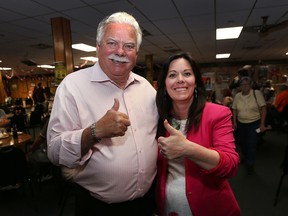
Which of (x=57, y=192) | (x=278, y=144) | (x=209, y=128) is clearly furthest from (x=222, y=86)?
(x=209, y=128)

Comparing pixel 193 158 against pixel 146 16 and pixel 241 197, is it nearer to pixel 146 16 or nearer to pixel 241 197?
pixel 241 197

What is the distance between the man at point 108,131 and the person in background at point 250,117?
288 centimetres

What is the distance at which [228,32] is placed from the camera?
5.65 metres

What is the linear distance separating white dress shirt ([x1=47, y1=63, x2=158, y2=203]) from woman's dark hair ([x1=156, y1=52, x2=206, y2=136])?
12 centimetres

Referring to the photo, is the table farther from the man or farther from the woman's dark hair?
the woman's dark hair

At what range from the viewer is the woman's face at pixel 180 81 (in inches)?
52.7

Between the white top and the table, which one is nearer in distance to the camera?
the white top

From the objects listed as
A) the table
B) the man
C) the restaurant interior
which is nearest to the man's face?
the man

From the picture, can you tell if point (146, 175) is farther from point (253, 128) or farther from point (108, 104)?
point (253, 128)

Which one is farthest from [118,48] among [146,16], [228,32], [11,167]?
[228,32]

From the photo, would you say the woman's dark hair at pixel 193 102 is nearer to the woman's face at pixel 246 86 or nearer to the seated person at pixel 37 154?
the seated person at pixel 37 154

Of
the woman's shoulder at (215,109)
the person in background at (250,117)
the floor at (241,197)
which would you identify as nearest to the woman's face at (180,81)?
the woman's shoulder at (215,109)

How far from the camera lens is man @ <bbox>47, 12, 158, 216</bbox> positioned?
118cm

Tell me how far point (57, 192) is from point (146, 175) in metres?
2.71
